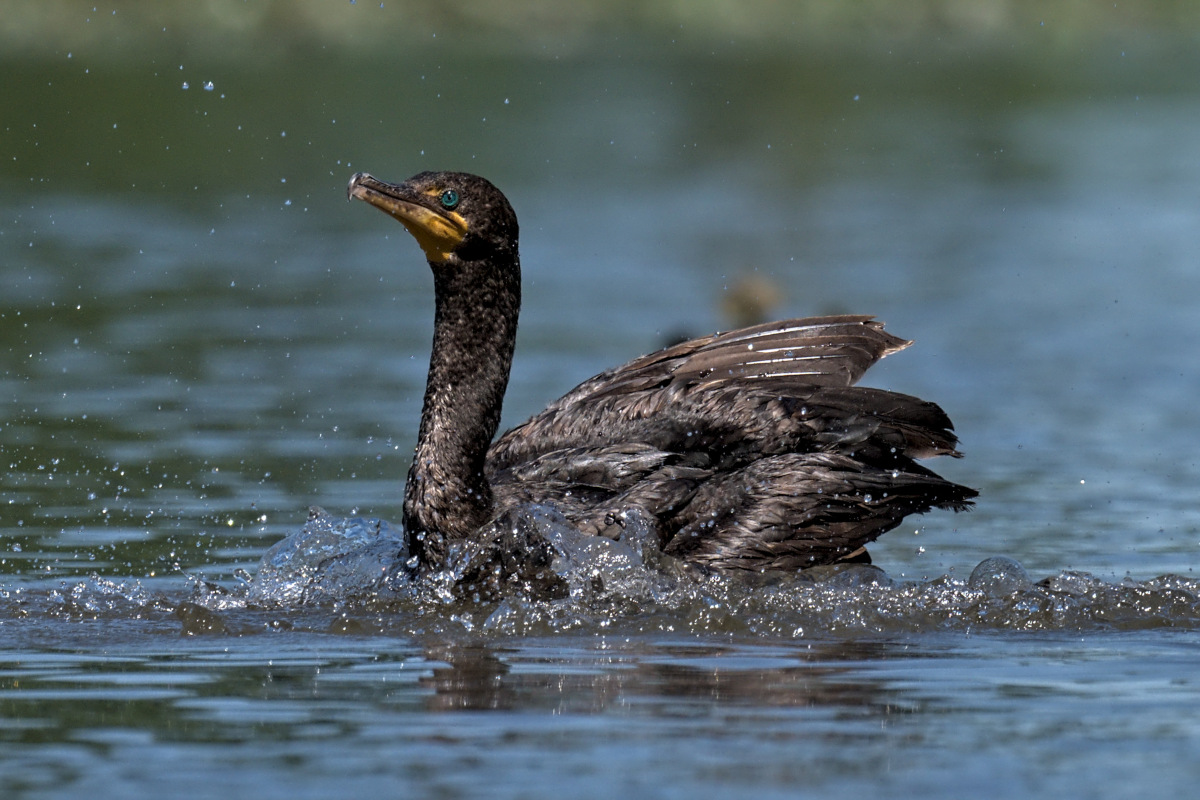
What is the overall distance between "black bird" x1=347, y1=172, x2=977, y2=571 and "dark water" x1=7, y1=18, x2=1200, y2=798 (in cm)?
38

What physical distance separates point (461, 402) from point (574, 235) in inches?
546

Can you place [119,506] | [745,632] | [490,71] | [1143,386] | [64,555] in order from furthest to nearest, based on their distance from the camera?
[490,71] → [1143,386] → [119,506] → [64,555] → [745,632]

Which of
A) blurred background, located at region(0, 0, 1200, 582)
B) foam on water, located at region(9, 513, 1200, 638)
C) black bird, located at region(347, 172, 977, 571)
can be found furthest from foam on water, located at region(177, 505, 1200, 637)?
blurred background, located at region(0, 0, 1200, 582)

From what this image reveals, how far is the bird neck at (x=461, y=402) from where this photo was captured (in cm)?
850

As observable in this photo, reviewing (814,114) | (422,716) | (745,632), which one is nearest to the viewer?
(422,716)

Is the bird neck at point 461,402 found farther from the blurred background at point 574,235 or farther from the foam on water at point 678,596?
the blurred background at point 574,235

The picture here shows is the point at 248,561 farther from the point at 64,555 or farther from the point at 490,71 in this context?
the point at 490,71

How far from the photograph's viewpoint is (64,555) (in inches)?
370

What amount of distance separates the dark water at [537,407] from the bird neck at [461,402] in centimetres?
46

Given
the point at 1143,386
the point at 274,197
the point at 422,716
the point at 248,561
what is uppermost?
the point at 274,197

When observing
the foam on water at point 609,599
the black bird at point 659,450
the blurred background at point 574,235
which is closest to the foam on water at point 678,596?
the foam on water at point 609,599

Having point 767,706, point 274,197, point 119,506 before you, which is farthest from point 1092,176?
point 767,706

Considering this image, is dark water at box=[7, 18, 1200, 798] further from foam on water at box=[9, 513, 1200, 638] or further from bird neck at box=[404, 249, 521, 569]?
bird neck at box=[404, 249, 521, 569]

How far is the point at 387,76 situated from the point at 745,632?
3122cm
